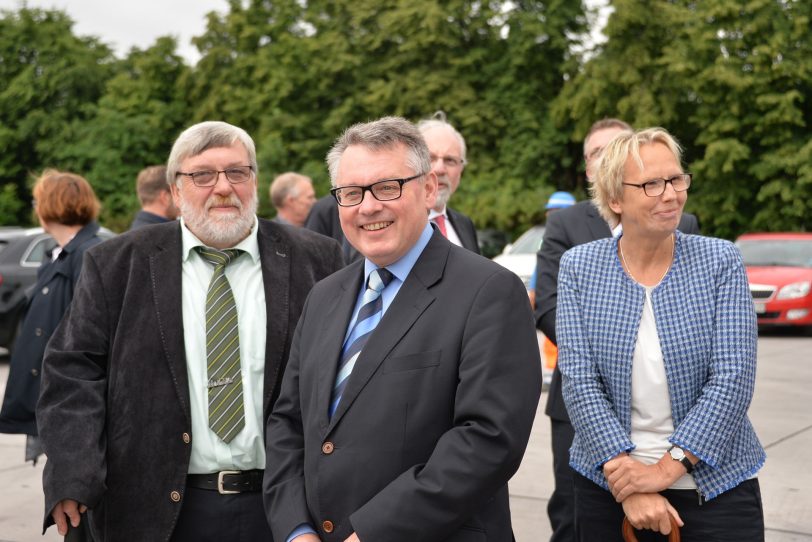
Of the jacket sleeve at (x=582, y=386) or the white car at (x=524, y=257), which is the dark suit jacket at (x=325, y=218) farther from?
the white car at (x=524, y=257)

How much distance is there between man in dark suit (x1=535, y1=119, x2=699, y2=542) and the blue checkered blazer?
0.90m

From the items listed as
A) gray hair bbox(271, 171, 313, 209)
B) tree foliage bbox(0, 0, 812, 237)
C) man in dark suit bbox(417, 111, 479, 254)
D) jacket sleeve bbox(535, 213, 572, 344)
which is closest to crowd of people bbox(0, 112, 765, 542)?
jacket sleeve bbox(535, 213, 572, 344)

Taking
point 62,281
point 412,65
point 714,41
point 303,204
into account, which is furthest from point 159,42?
point 62,281

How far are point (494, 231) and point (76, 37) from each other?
25245mm

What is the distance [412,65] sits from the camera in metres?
34.5

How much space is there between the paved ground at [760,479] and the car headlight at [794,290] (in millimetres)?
5010

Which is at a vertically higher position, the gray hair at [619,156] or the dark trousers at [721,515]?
the gray hair at [619,156]

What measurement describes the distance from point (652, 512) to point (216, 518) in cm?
139

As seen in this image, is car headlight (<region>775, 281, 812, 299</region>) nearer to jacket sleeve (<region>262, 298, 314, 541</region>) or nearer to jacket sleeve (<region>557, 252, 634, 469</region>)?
jacket sleeve (<region>557, 252, 634, 469</region>)

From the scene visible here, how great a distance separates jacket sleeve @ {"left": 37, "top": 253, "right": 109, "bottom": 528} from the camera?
3.14 m

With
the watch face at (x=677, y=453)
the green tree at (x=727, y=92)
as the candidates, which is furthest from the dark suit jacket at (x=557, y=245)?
the green tree at (x=727, y=92)

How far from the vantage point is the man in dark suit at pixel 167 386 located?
3223 millimetres

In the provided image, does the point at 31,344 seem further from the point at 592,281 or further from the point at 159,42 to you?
the point at 159,42

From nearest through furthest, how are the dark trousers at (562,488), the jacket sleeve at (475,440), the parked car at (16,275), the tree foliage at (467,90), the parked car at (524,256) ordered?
the jacket sleeve at (475,440)
the dark trousers at (562,488)
the parked car at (16,275)
the parked car at (524,256)
the tree foliage at (467,90)
